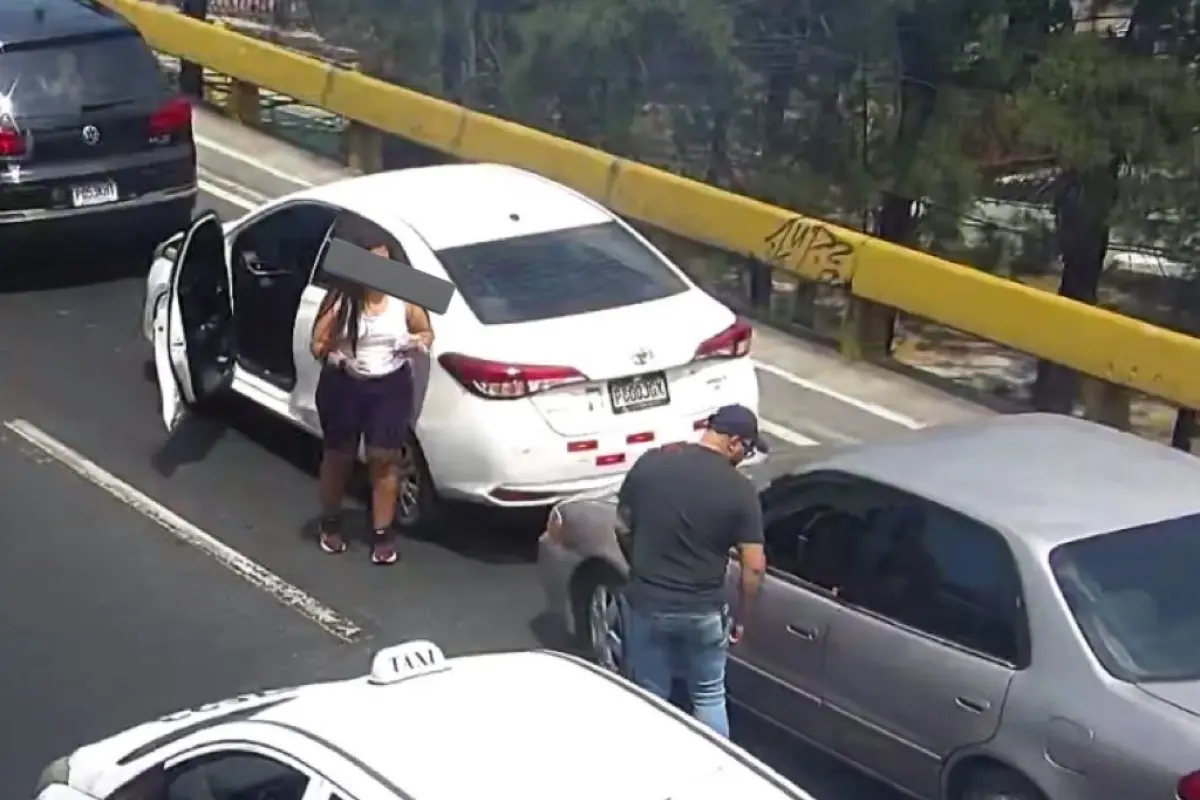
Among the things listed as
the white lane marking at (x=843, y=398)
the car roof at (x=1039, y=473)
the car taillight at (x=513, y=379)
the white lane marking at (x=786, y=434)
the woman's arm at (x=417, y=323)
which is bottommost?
the white lane marking at (x=786, y=434)

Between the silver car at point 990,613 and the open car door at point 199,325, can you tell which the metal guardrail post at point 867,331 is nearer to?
the open car door at point 199,325

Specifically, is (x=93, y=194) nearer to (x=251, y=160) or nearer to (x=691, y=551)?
(x=251, y=160)

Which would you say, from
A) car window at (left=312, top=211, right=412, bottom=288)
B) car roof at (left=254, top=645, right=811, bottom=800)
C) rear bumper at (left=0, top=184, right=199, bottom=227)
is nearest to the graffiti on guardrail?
car window at (left=312, top=211, right=412, bottom=288)

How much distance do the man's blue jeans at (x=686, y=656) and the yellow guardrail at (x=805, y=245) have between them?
12.9ft

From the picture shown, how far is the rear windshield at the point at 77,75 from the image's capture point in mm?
14078

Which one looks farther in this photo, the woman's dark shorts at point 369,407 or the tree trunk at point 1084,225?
the tree trunk at point 1084,225

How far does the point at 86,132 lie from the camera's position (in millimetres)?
14156

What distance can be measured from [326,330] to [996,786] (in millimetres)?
4013

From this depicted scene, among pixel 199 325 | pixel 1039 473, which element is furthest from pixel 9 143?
pixel 1039 473

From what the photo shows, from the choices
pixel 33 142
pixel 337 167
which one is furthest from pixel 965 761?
pixel 337 167

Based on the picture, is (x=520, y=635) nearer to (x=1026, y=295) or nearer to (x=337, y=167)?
(x=1026, y=295)

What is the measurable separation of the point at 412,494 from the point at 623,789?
550cm

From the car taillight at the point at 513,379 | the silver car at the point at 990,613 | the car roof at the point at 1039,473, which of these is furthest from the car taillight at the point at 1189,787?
the car taillight at the point at 513,379

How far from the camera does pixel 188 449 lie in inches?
457
